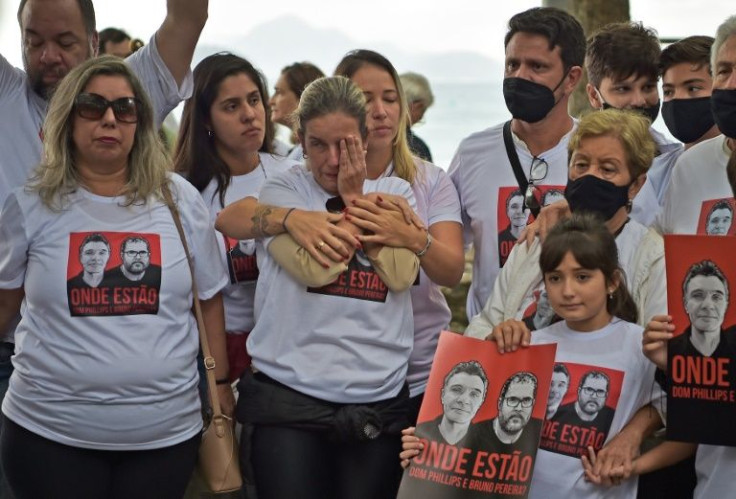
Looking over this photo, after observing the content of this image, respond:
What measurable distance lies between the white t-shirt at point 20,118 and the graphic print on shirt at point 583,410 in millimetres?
1781

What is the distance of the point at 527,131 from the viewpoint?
4.02 meters

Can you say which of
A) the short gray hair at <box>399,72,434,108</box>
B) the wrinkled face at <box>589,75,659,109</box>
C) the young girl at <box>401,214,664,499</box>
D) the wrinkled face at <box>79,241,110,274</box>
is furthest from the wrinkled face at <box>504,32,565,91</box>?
the short gray hair at <box>399,72,434,108</box>

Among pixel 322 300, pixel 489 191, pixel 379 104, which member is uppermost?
pixel 379 104

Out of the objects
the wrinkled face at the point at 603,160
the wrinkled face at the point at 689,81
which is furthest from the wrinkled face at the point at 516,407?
the wrinkled face at the point at 689,81

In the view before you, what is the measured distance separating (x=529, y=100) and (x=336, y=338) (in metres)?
1.16

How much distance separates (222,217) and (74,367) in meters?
0.76

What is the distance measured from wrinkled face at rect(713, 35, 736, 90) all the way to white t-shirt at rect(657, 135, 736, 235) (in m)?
0.21

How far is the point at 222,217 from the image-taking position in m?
3.75

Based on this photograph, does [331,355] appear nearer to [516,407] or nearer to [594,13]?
[516,407]

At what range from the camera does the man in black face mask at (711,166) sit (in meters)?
3.42

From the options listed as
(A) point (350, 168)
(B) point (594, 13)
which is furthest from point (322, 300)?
(B) point (594, 13)

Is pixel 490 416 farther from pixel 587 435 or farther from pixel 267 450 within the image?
pixel 267 450

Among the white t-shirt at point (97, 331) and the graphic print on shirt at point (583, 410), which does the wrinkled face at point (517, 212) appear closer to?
the graphic print on shirt at point (583, 410)

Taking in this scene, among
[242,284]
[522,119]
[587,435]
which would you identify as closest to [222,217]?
[242,284]
